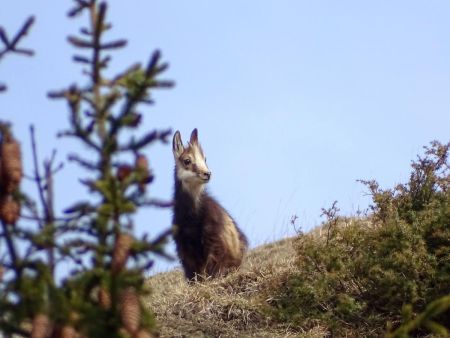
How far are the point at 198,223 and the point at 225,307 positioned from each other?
3.04 metres

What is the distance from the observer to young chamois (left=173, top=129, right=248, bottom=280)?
1234 cm

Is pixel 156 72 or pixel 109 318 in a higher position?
pixel 156 72

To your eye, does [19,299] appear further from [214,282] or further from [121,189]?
[214,282]

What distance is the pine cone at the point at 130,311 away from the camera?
3.40 meters

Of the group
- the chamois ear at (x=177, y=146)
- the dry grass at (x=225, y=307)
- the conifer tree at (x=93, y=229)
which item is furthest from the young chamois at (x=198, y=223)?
the conifer tree at (x=93, y=229)

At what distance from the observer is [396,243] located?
9.64m

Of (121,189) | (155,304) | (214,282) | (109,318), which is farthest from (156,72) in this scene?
(214,282)

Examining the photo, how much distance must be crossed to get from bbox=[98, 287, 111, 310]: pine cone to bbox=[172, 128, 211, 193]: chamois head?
890cm

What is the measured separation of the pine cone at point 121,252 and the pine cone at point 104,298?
13cm

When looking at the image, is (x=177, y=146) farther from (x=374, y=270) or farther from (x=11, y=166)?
(x=11, y=166)

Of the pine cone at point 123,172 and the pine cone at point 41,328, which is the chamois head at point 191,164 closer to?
the pine cone at point 123,172

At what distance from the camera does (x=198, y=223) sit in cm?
1252

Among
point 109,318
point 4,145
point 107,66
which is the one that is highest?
point 107,66

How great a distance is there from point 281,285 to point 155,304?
122 cm
